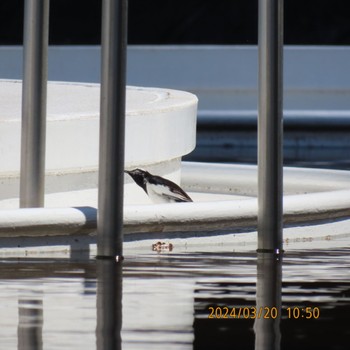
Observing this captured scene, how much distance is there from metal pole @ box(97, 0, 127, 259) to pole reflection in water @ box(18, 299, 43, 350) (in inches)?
53.0

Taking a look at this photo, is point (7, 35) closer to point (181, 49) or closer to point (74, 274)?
point (181, 49)

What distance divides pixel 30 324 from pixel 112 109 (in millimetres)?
2066

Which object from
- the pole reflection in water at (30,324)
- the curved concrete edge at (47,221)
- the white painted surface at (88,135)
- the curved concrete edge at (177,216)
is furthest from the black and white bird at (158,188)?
the pole reflection in water at (30,324)

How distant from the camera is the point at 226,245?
26.8ft

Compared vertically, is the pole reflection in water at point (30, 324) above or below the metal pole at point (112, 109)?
below

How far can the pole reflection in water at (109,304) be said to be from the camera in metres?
4.94

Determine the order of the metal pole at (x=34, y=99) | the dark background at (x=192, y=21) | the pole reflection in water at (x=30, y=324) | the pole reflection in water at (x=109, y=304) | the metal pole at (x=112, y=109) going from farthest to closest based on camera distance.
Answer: the dark background at (x=192, y=21) → the metal pole at (x=34, y=99) → the metal pole at (x=112, y=109) → the pole reflection in water at (x=109, y=304) → the pole reflection in water at (x=30, y=324)

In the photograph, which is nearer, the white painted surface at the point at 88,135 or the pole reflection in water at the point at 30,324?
the pole reflection in water at the point at 30,324

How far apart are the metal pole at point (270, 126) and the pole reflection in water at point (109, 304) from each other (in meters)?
0.79

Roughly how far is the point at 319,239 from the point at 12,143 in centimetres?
171

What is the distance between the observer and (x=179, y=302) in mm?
5852

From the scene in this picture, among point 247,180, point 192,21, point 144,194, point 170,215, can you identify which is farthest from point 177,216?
point 192,21

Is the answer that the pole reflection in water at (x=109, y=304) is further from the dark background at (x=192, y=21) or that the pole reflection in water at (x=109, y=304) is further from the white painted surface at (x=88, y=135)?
the dark background at (x=192, y=21)
